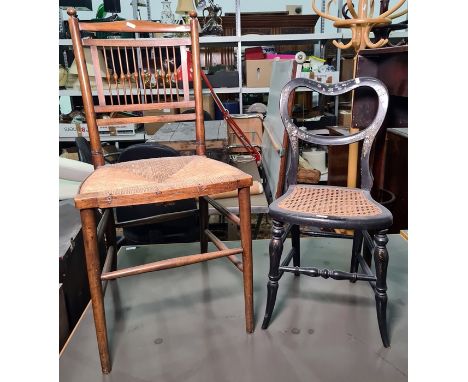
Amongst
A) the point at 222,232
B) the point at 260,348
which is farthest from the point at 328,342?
the point at 222,232

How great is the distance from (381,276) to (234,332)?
467 mm

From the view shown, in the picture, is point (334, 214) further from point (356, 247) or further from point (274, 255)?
point (356, 247)

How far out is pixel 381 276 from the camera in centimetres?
97

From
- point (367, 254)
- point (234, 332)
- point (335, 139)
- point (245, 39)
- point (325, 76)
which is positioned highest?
point (245, 39)

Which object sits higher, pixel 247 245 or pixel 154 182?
pixel 154 182

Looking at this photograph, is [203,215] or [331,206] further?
[203,215]

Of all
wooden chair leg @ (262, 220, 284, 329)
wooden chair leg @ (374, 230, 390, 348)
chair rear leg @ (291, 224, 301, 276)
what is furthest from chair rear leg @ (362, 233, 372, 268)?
wooden chair leg @ (262, 220, 284, 329)

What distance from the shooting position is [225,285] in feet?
4.42

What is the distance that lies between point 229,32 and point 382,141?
190cm

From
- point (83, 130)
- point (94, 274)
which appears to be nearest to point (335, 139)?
point (94, 274)

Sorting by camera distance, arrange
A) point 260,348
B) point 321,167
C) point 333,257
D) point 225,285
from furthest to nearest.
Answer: point 321,167 → point 333,257 → point 225,285 → point 260,348

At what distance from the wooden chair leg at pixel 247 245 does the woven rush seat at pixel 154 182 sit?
0.15 ft

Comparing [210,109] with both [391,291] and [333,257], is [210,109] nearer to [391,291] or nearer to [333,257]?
[333,257]

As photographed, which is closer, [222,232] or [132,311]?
[132,311]
